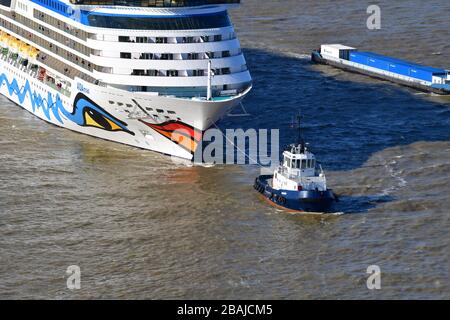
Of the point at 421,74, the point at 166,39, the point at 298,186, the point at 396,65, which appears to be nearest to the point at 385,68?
the point at 396,65

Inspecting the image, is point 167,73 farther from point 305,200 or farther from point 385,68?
point 385,68

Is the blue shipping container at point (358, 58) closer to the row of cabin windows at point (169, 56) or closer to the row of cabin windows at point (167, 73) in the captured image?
the row of cabin windows at point (169, 56)

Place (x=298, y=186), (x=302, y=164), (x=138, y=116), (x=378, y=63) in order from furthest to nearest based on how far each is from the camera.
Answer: (x=378, y=63), (x=138, y=116), (x=302, y=164), (x=298, y=186)

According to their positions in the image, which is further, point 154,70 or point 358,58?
point 358,58

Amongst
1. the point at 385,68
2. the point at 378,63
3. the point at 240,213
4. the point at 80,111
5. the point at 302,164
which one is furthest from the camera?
the point at 378,63

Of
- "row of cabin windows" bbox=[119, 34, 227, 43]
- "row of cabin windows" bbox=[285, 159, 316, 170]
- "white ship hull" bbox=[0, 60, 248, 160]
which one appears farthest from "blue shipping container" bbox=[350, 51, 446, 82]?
"row of cabin windows" bbox=[285, 159, 316, 170]

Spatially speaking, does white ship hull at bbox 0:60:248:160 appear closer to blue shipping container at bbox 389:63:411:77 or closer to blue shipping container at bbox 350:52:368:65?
blue shipping container at bbox 389:63:411:77

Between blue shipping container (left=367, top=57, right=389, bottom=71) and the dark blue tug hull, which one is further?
blue shipping container (left=367, top=57, right=389, bottom=71)
